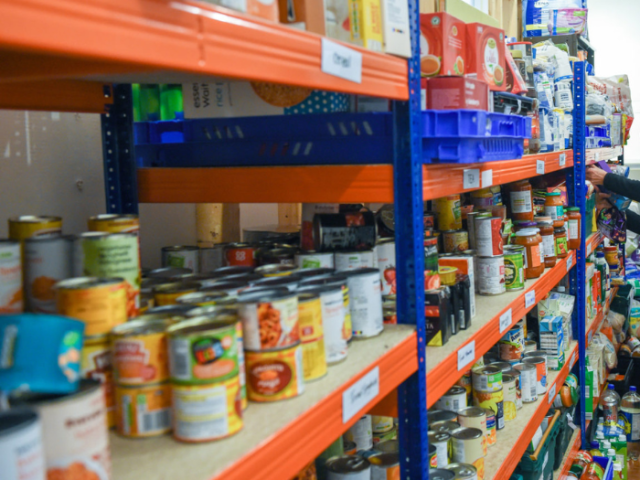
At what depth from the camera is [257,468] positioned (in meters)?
0.77

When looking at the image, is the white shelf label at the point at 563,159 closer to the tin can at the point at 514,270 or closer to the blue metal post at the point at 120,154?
the tin can at the point at 514,270

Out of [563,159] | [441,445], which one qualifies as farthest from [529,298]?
[563,159]

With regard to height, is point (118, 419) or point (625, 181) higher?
point (625, 181)

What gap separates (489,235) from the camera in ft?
7.02

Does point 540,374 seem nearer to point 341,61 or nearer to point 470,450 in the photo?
point 470,450

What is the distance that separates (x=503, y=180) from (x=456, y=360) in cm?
63

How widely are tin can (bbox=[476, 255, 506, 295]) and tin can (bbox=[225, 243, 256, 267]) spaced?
1.00 meters

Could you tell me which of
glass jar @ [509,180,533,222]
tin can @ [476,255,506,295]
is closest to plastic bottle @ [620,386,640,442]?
glass jar @ [509,180,533,222]

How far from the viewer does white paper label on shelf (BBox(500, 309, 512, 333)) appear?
75.5 inches

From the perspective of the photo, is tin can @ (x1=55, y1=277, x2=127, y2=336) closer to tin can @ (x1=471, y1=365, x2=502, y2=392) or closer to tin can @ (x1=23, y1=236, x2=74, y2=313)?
tin can @ (x1=23, y1=236, x2=74, y2=313)

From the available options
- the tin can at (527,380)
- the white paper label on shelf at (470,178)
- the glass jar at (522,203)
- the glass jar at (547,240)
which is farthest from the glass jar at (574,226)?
the white paper label on shelf at (470,178)

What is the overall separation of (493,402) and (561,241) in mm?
1048

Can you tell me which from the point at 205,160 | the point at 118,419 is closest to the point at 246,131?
the point at 205,160

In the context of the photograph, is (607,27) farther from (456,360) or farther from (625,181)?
(456,360)
